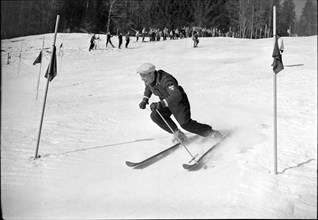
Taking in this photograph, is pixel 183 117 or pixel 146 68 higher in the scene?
pixel 146 68

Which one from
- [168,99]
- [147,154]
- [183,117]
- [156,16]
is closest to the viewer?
[168,99]

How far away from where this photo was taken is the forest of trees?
1276 millimetres

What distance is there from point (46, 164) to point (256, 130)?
3554 mm

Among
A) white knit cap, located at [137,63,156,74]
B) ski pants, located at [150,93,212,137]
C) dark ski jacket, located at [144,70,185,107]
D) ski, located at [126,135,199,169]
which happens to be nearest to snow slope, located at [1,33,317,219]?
ski, located at [126,135,199,169]

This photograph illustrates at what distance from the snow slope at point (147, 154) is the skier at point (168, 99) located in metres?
0.41

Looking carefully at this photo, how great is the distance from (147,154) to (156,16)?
22.1 m

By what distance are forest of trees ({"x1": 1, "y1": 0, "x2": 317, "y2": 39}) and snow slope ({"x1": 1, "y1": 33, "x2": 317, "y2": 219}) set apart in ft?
0.52

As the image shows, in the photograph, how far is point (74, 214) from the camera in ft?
9.28

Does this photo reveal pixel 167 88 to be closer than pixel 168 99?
No

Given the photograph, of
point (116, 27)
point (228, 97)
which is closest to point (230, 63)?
point (228, 97)

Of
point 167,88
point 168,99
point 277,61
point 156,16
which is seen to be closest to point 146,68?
point 167,88

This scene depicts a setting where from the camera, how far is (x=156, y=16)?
25078mm

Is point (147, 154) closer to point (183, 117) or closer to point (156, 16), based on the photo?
point (183, 117)

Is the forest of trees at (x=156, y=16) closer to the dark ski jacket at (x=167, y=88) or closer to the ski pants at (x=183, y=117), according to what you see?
the dark ski jacket at (x=167, y=88)
